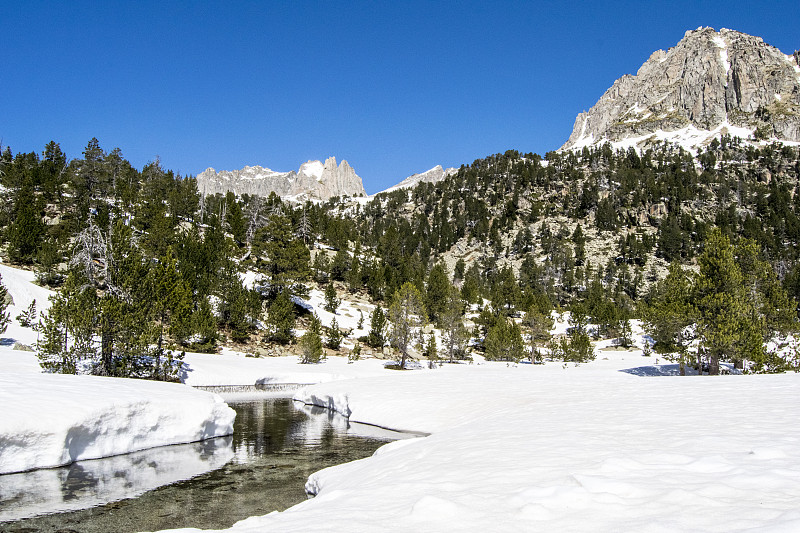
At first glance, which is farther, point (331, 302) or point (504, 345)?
point (331, 302)

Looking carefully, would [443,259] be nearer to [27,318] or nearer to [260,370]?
[260,370]

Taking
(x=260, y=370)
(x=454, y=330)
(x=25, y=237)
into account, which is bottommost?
(x=260, y=370)

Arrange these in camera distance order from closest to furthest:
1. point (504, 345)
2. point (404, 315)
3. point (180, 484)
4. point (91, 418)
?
point (180, 484) < point (91, 418) < point (404, 315) < point (504, 345)

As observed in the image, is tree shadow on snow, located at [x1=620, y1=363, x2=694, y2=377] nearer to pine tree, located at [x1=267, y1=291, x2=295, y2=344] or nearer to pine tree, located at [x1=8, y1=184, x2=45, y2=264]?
pine tree, located at [x1=267, y1=291, x2=295, y2=344]

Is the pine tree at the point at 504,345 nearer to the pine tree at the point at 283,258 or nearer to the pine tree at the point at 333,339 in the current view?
the pine tree at the point at 333,339

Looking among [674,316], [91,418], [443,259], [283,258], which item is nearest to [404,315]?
[283,258]

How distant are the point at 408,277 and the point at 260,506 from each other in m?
69.2

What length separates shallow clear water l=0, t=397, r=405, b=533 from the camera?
855 cm

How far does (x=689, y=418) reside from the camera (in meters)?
9.95

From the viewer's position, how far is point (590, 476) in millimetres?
5648

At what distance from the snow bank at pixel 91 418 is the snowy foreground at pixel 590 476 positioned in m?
7.27

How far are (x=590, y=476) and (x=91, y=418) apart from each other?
43.8ft

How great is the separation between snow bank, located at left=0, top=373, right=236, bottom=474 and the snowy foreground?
23.9ft

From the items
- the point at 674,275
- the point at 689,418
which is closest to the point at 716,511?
Result: the point at 689,418
